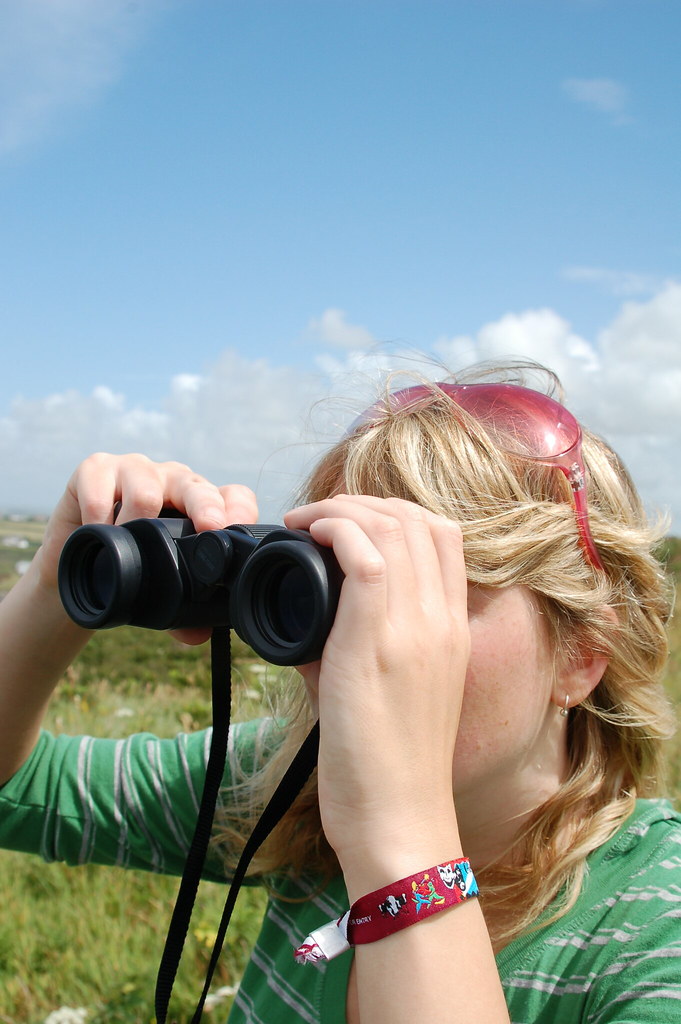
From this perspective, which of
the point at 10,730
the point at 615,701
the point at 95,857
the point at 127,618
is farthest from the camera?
Result: the point at 95,857

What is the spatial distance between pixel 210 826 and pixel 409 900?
64 cm

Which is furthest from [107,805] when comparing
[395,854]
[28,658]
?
[395,854]

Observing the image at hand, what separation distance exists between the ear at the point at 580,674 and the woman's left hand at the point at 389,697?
416 mm

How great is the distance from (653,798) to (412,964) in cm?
84

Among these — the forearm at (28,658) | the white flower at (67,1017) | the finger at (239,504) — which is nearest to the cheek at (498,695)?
the finger at (239,504)

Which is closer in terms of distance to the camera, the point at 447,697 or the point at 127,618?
the point at 447,697

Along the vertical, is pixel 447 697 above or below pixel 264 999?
above

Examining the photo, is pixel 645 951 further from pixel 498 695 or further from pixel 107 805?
pixel 107 805

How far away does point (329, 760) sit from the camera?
3.53ft

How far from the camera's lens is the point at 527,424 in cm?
154

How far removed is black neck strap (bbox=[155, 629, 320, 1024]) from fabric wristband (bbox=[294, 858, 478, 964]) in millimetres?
270

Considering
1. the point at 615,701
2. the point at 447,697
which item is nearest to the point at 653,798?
the point at 615,701

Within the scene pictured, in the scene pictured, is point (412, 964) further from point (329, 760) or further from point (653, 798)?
point (653, 798)

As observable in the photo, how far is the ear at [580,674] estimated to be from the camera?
149 cm
